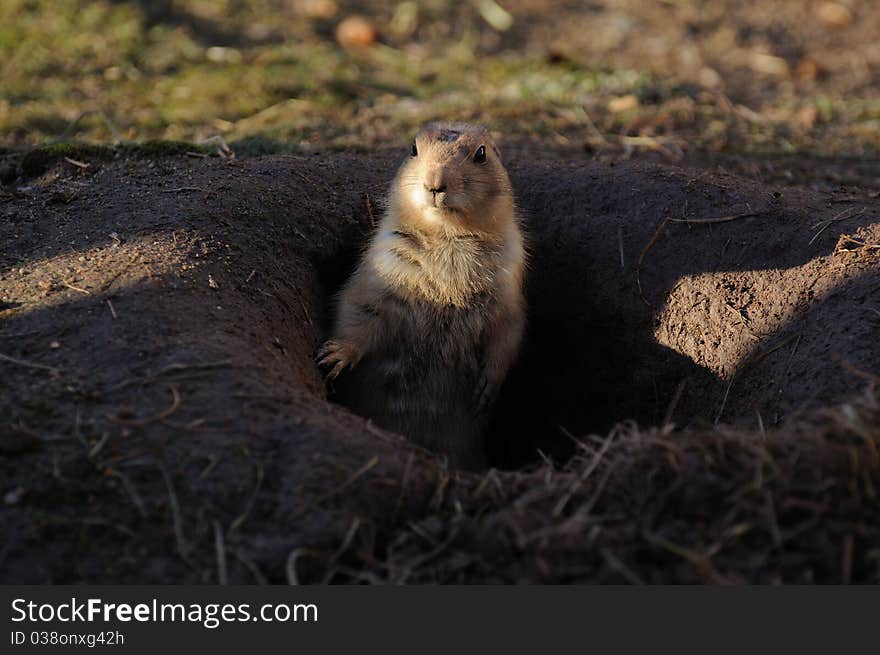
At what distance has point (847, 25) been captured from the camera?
38.3 ft

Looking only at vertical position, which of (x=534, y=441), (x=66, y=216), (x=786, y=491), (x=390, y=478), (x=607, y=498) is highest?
(x=786, y=491)

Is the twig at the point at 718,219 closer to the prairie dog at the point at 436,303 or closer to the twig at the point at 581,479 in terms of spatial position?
the prairie dog at the point at 436,303

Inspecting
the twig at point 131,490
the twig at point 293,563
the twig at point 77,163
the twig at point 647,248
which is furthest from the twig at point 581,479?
the twig at point 77,163

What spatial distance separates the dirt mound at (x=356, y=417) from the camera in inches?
122

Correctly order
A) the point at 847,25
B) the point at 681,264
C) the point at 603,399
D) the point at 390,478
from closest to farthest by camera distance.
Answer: the point at 390,478, the point at 681,264, the point at 603,399, the point at 847,25

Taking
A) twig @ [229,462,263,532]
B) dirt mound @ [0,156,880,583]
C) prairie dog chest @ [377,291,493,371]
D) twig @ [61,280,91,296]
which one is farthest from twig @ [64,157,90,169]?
twig @ [229,462,263,532]

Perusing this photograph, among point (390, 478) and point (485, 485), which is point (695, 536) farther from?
point (390, 478)

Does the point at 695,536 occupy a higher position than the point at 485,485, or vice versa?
the point at 695,536

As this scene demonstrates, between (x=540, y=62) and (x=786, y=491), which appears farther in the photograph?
(x=540, y=62)

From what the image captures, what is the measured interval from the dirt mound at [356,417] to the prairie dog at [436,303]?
36cm

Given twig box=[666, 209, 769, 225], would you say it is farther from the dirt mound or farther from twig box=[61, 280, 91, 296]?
twig box=[61, 280, 91, 296]

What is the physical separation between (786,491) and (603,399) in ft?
9.62

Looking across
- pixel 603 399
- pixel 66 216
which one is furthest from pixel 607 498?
pixel 66 216

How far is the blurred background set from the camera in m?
7.93
